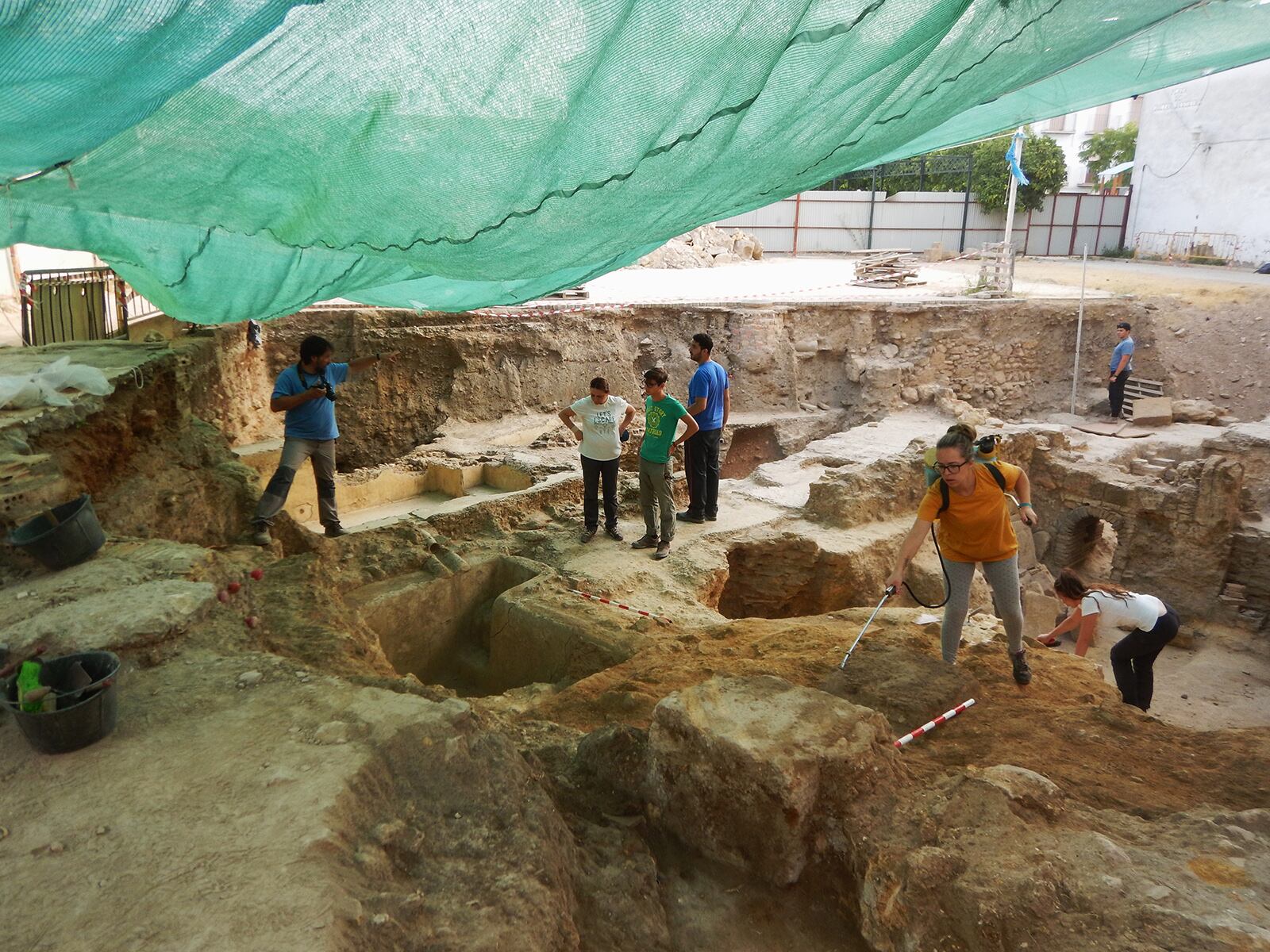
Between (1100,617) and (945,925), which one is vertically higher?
(945,925)

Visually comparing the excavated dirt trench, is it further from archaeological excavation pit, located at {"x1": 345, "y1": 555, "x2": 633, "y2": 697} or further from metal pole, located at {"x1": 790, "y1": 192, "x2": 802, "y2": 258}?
metal pole, located at {"x1": 790, "y1": 192, "x2": 802, "y2": 258}

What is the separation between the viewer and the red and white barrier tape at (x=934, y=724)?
12.2 feet

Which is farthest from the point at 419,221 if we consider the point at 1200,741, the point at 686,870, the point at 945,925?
the point at 1200,741

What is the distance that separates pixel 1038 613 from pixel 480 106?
8.75m

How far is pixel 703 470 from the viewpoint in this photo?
7762mm

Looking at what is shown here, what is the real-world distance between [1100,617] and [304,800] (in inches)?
211

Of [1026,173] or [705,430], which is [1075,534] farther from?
[1026,173]

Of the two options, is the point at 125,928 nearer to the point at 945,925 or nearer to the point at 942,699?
the point at 945,925

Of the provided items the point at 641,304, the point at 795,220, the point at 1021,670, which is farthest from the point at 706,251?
the point at 1021,670

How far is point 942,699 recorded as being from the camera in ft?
13.8

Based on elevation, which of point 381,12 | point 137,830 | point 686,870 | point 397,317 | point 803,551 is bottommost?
point 803,551

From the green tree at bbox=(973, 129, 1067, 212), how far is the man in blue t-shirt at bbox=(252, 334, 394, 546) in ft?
81.3

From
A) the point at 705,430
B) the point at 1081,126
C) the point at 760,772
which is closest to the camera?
the point at 760,772

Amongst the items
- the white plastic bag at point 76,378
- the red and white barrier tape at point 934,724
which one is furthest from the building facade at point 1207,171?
the white plastic bag at point 76,378
